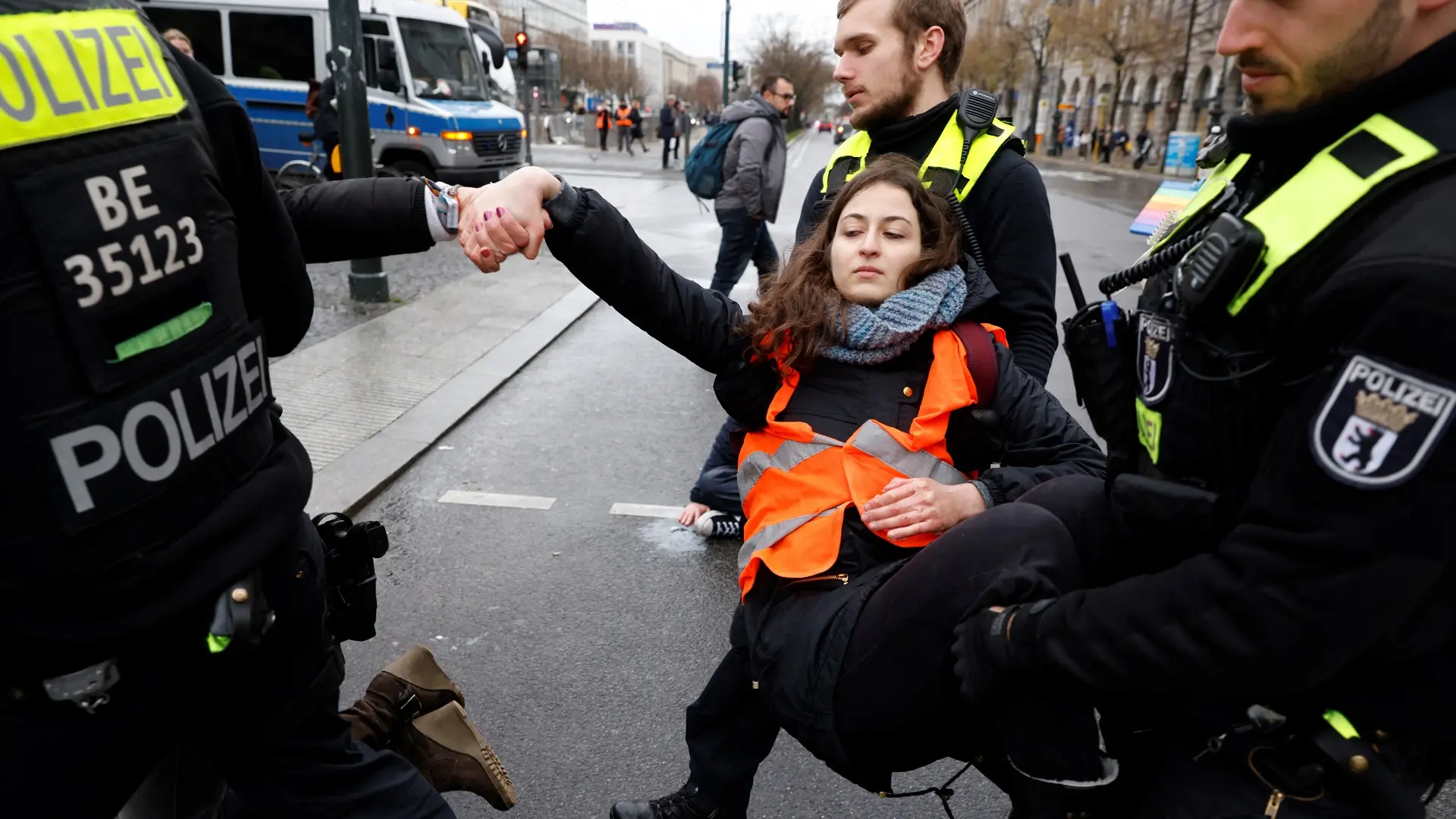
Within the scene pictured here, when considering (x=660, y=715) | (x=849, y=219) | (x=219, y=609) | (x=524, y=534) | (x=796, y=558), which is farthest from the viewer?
(x=524, y=534)

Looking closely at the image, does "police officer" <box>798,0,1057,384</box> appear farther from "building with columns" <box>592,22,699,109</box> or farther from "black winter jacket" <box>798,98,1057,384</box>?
"building with columns" <box>592,22,699,109</box>

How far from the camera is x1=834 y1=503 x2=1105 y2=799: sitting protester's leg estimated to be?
1.37 metres

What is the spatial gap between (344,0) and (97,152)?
277 inches

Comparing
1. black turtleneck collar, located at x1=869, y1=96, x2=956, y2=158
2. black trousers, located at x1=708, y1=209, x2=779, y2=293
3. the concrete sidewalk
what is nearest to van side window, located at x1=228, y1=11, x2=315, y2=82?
the concrete sidewalk

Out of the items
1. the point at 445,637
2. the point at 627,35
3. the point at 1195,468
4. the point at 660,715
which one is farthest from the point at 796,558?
the point at 627,35

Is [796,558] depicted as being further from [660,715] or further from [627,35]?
[627,35]

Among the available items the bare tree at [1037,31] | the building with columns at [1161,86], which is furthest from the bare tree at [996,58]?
the building with columns at [1161,86]

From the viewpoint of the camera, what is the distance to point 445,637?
3.31 metres

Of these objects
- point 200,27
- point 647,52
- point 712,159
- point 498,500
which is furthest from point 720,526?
point 647,52

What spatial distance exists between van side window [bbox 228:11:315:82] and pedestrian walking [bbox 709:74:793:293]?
928 centimetres

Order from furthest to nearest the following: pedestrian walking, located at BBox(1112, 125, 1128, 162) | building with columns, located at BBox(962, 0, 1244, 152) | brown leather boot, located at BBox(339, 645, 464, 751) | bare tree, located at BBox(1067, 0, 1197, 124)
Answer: pedestrian walking, located at BBox(1112, 125, 1128, 162)
bare tree, located at BBox(1067, 0, 1197, 124)
building with columns, located at BBox(962, 0, 1244, 152)
brown leather boot, located at BBox(339, 645, 464, 751)

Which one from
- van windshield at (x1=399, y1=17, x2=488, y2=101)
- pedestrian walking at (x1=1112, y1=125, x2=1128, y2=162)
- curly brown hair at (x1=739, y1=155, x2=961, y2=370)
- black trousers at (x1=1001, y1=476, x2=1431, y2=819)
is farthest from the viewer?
pedestrian walking at (x1=1112, y1=125, x2=1128, y2=162)

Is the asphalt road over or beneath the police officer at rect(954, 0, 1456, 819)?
beneath

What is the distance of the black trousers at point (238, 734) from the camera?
49.5 inches
